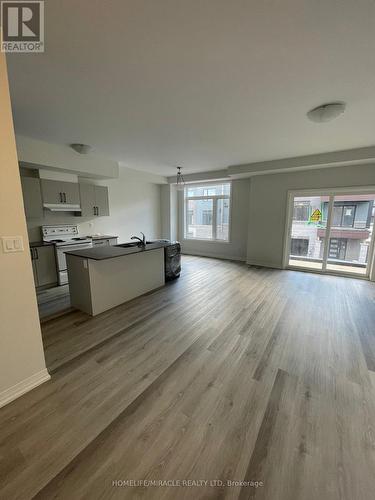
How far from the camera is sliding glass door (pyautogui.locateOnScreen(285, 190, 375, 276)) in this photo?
463 cm

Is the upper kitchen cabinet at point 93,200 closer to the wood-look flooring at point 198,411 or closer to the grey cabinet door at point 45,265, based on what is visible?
the grey cabinet door at point 45,265

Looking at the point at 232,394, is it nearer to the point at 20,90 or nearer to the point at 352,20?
the point at 352,20

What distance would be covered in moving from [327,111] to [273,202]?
3.05m

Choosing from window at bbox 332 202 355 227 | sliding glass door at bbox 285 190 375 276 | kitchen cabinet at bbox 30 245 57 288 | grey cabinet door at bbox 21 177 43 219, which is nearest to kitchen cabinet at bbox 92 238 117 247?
kitchen cabinet at bbox 30 245 57 288

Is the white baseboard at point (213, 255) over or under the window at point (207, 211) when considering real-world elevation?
under

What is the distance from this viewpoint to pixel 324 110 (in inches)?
98.3

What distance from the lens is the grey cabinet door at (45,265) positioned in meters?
4.01

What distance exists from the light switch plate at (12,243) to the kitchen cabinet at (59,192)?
315 cm

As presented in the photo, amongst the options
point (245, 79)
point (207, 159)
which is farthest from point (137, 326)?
point (207, 159)

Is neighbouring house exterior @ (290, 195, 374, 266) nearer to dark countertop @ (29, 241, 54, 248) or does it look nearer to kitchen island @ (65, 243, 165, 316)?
kitchen island @ (65, 243, 165, 316)

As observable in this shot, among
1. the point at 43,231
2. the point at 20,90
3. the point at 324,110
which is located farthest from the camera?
the point at 43,231

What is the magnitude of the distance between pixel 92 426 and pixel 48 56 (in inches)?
116

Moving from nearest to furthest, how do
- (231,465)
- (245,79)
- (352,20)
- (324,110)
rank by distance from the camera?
(231,465), (352,20), (245,79), (324,110)

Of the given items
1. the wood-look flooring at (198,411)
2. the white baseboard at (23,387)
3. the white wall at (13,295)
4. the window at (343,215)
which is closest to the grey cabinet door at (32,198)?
the wood-look flooring at (198,411)
